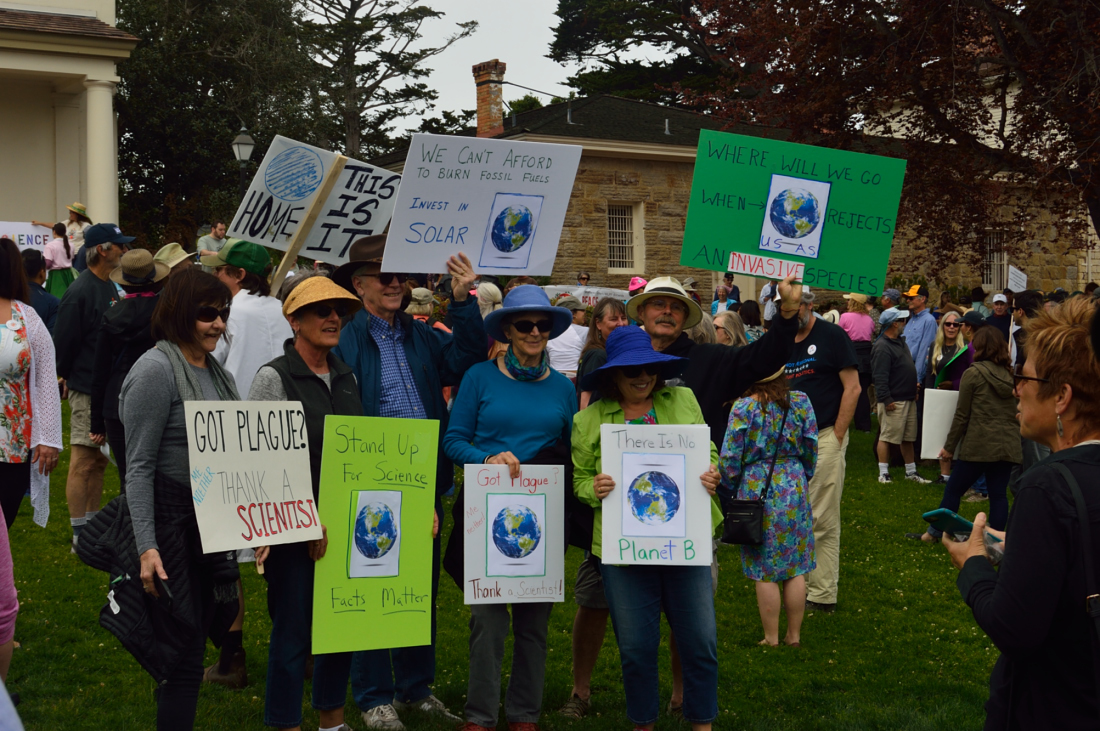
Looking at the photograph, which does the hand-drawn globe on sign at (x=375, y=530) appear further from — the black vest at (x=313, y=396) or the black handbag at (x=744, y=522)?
the black handbag at (x=744, y=522)

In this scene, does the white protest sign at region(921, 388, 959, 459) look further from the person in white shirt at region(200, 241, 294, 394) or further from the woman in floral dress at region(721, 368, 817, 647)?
the person in white shirt at region(200, 241, 294, 394)

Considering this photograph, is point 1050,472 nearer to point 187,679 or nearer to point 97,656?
point 187,679

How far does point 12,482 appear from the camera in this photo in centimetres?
546

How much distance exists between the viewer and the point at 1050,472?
2.71 m

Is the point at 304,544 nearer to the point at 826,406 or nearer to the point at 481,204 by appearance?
the point at 481,204

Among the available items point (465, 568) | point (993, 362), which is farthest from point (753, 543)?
point (993, 362)

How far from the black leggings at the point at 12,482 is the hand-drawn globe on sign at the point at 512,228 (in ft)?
9.06

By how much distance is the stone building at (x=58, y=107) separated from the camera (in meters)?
24.1

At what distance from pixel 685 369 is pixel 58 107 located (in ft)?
85.9

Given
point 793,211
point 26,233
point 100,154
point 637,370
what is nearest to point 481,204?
point 637,370

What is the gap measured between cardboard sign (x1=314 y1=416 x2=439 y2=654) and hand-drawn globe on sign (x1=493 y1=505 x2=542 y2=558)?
32cm

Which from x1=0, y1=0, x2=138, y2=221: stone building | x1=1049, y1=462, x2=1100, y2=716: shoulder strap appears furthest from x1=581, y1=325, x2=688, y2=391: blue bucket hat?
x1=0, y1=0, x2=138, y2=221: stone building

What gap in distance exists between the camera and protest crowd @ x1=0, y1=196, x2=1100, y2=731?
2.82 m

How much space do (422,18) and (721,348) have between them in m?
42.3
